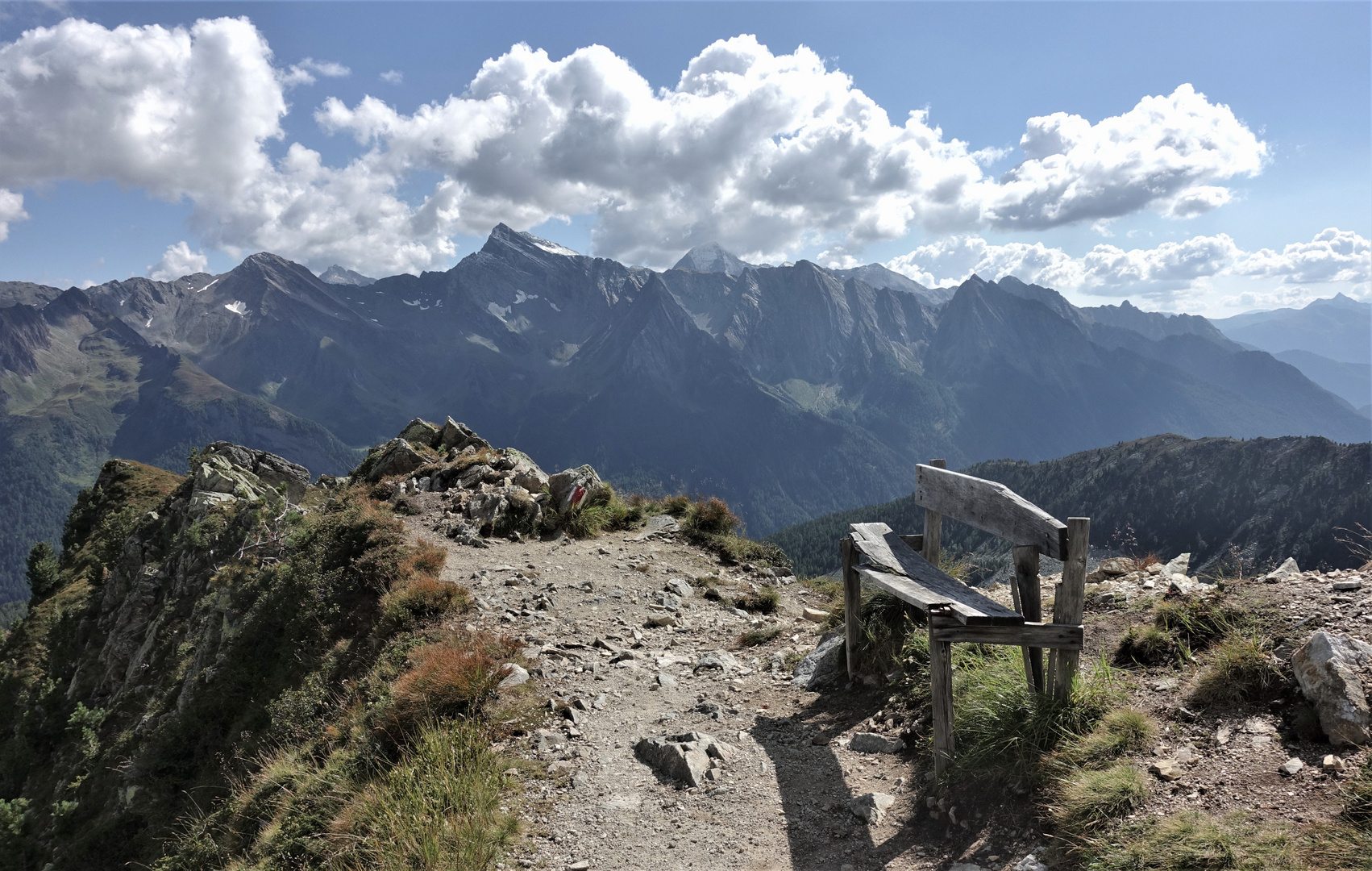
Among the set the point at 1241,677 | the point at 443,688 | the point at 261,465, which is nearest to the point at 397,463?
the point at 443,688

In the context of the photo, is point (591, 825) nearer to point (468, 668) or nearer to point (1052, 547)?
point (468, 668)

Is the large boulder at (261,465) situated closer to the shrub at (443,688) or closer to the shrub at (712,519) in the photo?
the shrub at (712,519)

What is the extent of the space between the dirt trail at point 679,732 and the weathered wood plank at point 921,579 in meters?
1.89

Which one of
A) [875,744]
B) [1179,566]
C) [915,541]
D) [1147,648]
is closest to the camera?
[1147,648]

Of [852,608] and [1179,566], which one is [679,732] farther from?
[1179,566]

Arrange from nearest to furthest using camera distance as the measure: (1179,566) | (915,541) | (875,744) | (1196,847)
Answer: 1. (1196,847)
2. (875,744)
3. (915,541)
4. (1179,566)

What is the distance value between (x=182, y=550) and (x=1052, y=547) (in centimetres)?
3109

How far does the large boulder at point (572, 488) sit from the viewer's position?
20.5 metres

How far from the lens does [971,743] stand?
263 inches

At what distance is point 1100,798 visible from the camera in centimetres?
518

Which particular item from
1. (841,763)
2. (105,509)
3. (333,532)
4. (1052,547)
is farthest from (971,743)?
(105,509)

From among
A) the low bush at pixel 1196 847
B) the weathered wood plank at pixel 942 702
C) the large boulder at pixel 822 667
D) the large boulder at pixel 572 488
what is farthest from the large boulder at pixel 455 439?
the low bush at pixel 1196 847

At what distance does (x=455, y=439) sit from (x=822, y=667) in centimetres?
2213

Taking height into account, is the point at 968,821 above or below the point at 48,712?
above
